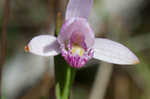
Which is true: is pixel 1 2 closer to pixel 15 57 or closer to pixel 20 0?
pixel 20 0

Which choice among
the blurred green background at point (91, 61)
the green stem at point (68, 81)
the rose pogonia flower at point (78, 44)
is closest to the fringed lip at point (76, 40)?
the rose pogonia flower at point (78, 44)

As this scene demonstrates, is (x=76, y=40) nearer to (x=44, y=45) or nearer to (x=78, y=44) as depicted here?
(x=78, y=44)

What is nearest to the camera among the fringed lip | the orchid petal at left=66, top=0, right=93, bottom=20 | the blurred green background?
the fringed lip

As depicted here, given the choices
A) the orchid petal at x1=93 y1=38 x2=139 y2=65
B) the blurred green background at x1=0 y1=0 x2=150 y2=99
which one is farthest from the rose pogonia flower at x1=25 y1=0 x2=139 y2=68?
the blurred green background at x1=0 y1=0 x2=150 y2=99

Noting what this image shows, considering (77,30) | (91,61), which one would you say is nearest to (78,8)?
(77,30)

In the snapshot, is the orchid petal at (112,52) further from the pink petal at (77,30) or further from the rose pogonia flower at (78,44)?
the pink petal at (77,30)

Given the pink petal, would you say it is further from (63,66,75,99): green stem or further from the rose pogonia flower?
(63,66,75,99): green stem

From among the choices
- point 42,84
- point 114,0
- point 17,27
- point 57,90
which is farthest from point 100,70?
point 57,90
